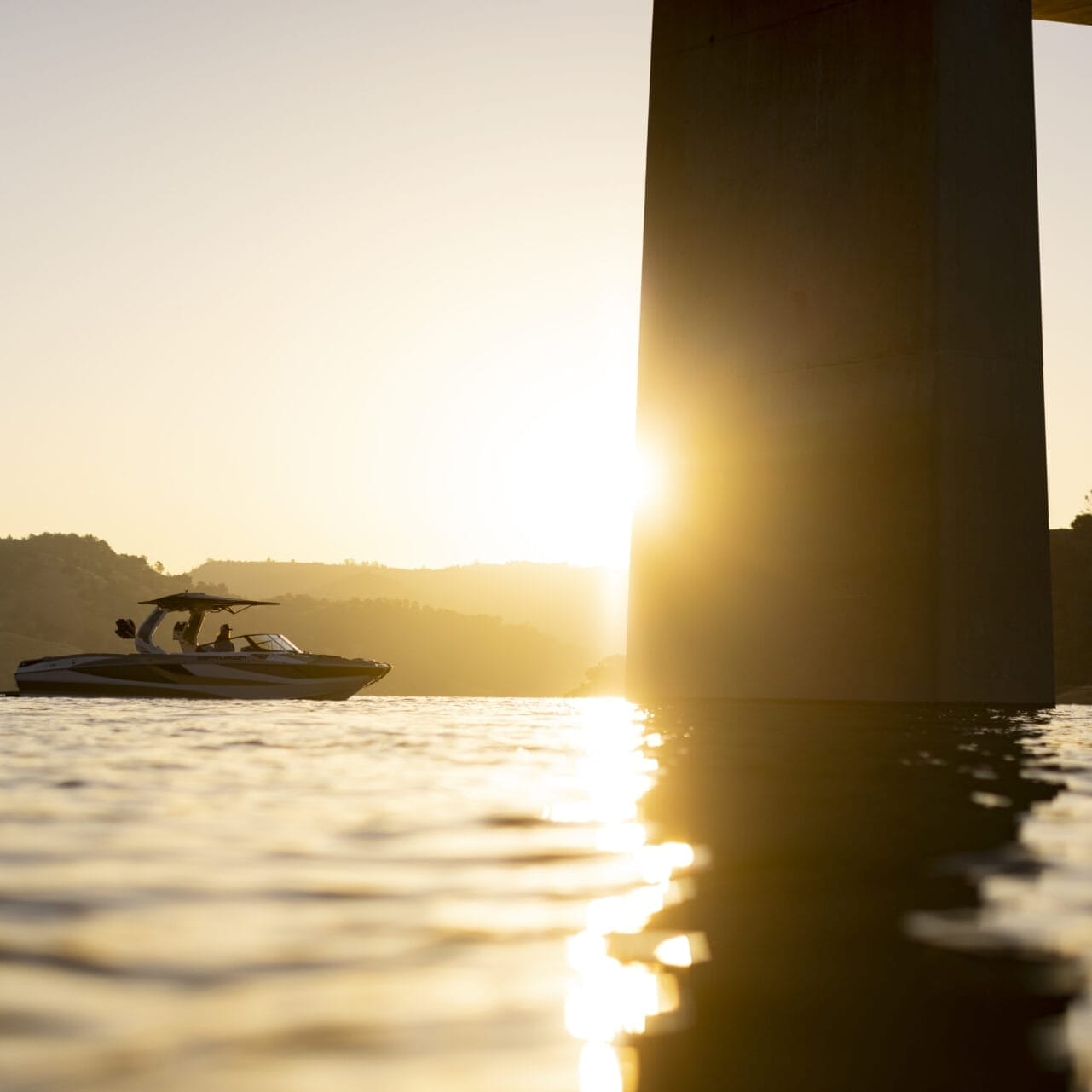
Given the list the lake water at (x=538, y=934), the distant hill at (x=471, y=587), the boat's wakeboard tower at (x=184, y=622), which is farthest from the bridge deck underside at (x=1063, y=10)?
the distant hill at (x=471, y=587)

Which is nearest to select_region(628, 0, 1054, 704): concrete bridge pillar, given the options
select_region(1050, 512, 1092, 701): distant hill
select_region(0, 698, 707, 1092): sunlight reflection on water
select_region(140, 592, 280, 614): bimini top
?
select_region(140, 592, 280, 614): bimini top

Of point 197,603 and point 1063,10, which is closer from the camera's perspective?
point 1063,10

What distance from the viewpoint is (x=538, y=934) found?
2.72 metres

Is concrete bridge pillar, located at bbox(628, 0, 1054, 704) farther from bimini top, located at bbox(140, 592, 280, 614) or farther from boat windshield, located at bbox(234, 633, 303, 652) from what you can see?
bimini top, located at bbox(140, 592, 280, 614)

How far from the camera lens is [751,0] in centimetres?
2136

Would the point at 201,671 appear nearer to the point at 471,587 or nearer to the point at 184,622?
the point at 184,622

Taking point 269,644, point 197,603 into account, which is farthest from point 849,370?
point 197,603

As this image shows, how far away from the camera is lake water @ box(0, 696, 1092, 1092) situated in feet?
6.15

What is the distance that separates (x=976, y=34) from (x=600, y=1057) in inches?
798

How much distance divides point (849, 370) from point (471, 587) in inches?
4708

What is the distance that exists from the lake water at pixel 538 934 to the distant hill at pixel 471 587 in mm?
122986

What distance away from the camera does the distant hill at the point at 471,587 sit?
436 feet

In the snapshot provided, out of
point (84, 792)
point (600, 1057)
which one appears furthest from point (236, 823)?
point (600, 1057)

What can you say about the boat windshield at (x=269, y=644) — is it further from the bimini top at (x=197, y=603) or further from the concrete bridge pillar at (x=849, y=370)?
the concrete bridge pillar at (x=849, y=370)
